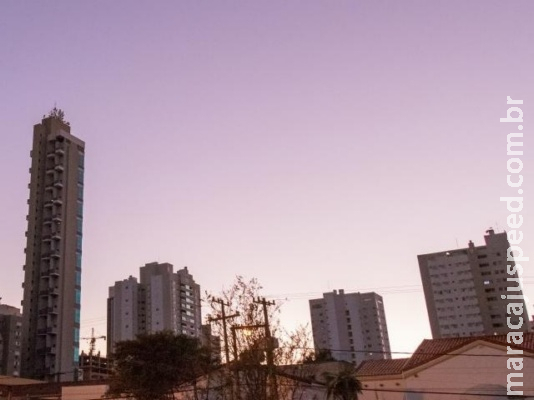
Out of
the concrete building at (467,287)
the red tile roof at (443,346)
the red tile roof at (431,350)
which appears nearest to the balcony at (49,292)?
the red tile roof at (431,350)

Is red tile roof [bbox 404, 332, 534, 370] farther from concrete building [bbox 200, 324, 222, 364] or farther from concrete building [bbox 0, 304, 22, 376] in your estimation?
concrete building [bbox 0, 304, 22, 376]

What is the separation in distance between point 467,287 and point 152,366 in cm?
12914

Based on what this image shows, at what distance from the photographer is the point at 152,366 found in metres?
50.1

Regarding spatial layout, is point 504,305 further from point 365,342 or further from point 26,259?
point 26,259

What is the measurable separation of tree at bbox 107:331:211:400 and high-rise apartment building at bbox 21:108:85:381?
47.5 m

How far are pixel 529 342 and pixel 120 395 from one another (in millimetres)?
34037

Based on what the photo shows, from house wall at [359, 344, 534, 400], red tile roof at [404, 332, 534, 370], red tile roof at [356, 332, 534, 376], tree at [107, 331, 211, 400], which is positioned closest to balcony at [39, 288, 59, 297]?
tree at [107, 331, 211, 400]

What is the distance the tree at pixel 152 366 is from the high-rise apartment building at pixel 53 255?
47502mm

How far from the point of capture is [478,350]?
4550cm

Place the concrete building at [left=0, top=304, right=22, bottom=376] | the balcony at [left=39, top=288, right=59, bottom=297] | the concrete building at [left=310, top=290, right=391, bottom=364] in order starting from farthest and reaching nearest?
the concrete building at [left=310, top=290, right=391, bottom=364], the concrete building at [left=0, top=304, right=22, bottom=376], the balcony at [left=39, top=288, right=59, bottom=297]

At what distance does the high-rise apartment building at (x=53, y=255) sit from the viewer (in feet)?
328

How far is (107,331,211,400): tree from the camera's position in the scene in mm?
49438

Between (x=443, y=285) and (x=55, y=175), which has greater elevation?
(x=55, y=175)

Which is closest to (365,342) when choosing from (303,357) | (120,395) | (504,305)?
(504,305)
